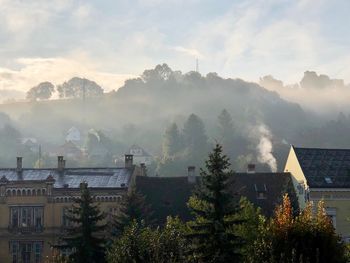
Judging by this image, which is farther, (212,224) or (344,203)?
(344,203)

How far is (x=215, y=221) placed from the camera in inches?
1299

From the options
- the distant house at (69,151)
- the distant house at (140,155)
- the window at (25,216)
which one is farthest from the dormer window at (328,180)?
the distant house at (69,151)

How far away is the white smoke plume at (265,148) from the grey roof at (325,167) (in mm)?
55043

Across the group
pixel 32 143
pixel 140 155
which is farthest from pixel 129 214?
pixel 32 143

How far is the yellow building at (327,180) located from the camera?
171ft

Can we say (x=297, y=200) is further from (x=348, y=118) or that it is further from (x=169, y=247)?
(x=348, y=118)

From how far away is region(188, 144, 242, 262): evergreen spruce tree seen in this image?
32.6 m

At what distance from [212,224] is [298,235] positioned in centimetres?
746

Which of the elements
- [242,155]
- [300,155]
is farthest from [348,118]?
[300,155]

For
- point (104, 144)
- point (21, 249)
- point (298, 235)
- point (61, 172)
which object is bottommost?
point (21, 249)

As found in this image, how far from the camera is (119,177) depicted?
5666 cm

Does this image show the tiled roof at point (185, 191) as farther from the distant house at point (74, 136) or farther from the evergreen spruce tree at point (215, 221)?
the distant house at point (74, 136)

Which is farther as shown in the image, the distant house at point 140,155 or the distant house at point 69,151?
the distant house at point 69,151

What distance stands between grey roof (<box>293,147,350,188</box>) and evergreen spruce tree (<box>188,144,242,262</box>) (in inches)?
812
